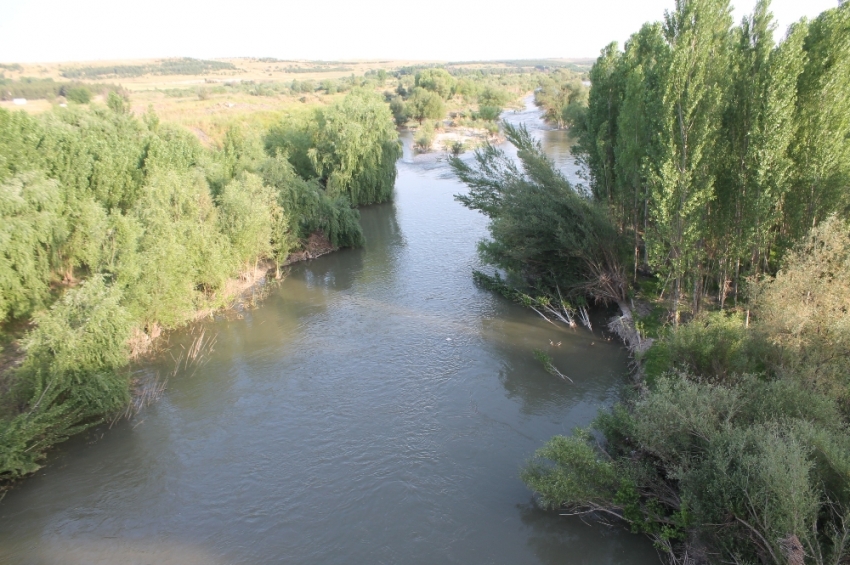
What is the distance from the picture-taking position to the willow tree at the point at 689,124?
16047mm

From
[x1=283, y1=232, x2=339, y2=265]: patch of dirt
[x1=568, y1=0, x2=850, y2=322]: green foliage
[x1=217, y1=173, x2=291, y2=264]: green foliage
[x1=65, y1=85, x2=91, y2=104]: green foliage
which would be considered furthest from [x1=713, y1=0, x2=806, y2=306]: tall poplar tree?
[x1=65, y1=85, x2=91, y2=104]: green foliage

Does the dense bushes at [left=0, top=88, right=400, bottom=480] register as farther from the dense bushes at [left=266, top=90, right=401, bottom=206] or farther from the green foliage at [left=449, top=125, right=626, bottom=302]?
the green foliage at [left=449, top=125, right=626, bottom=302]

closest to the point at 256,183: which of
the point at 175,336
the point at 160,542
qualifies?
the point at 175,336

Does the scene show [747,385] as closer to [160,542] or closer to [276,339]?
[160,542]

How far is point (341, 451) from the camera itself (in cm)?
1502

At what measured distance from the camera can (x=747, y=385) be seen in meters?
11.6

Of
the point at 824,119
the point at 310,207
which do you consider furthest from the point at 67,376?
the point at 824,119

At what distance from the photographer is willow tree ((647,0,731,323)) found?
16.0 metres

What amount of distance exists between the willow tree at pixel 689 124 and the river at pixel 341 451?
17.5 ft

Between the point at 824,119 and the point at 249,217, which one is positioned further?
the point at 249,217

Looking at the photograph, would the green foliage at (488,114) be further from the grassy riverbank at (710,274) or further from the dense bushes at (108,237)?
the grassy riverbank at (710,274)

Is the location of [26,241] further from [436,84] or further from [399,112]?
[436,84]

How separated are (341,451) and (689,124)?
1437 centimetres

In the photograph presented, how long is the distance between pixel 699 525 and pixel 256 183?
23435 mm
